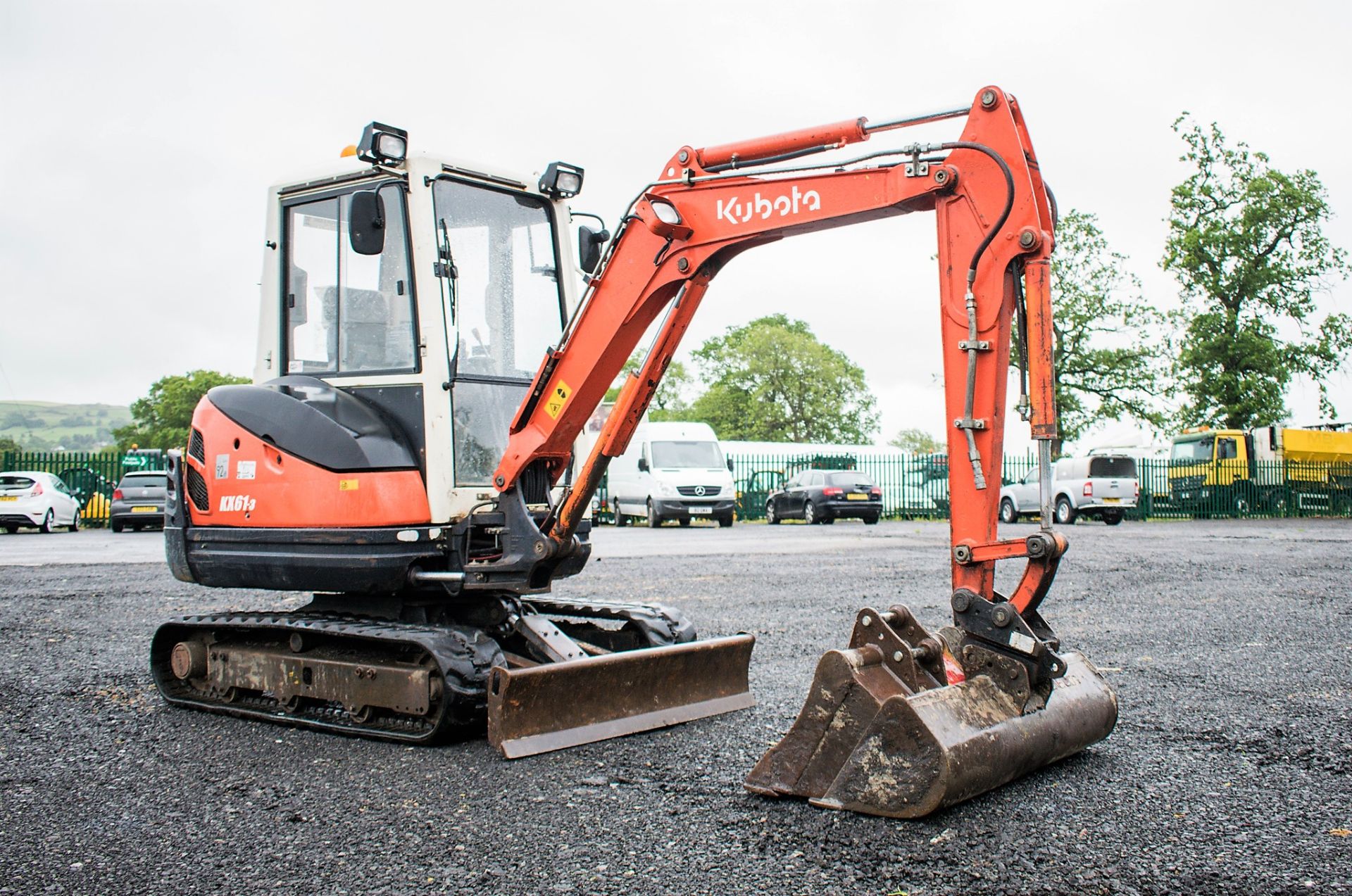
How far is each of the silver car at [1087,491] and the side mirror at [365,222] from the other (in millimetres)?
26604

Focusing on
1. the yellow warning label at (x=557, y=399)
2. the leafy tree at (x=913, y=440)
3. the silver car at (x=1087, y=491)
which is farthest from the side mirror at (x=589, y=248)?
the leafy tree at (x=913, y=440)

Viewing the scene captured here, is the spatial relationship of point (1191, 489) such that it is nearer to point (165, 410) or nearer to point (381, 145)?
point (381, 145)

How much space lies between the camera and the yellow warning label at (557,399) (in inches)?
229

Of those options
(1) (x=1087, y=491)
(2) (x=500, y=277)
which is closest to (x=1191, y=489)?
(1) (x=1087, y=491)

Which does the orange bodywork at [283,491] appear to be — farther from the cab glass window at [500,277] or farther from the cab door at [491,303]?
the cab glass window at [500,277]

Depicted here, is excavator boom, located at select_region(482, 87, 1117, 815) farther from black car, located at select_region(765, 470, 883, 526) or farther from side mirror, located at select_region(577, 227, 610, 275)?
black car, located at select_region(765, 470, 883, 526)

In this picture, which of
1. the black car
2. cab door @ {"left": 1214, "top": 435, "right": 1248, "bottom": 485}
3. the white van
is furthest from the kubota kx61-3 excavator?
cab door @ {"left": 1214, "top": 435, "right": 1248, "bottom": 485}

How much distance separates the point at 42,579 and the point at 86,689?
7295 mm

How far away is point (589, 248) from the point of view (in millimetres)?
6188

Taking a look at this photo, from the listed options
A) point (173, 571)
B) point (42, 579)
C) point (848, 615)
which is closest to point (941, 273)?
point (173, 571)

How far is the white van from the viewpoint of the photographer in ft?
90.2

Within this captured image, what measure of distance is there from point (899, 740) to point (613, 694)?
1911mm

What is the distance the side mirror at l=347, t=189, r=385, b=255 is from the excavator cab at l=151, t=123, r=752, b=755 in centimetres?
1

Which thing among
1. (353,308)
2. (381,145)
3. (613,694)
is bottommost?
(613,694)
